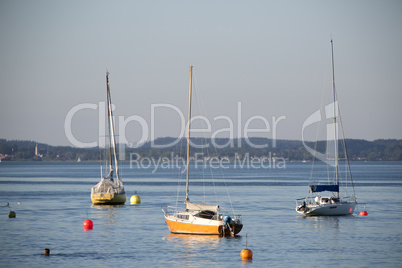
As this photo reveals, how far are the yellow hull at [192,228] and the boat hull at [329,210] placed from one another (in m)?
21.3

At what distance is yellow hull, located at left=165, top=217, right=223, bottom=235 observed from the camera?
2288 inches

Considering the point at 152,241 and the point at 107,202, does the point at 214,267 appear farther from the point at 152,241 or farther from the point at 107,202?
the point at 107,202

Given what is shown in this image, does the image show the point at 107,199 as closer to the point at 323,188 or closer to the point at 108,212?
the point at 108,212

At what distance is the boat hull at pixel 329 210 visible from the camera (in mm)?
76494

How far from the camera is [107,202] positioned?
90.3 m

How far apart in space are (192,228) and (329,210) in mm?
24804

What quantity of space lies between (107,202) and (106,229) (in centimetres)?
2376

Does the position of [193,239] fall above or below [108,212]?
below

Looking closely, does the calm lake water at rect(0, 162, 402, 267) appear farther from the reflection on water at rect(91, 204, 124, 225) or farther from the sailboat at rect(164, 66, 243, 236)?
the sailboat at rect(164, 66, 243, 236)

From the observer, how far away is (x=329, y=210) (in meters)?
77.2

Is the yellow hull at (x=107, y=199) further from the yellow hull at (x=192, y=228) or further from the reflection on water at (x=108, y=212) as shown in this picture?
the yellow hull at (x=192, y=228)

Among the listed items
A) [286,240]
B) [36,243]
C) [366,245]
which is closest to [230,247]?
[286,240]

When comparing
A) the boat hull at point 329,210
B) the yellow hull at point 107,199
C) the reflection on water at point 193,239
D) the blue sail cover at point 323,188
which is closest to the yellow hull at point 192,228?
the reflection on water at point 193,239

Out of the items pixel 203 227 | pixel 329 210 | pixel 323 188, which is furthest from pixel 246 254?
pixel 323 188
